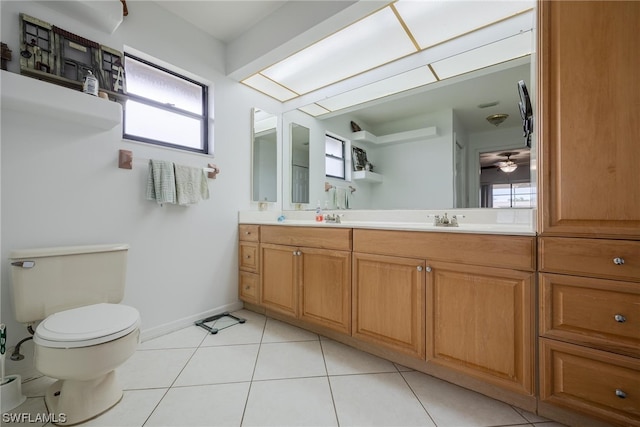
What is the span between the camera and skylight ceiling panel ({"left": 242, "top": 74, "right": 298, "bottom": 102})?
2656mm

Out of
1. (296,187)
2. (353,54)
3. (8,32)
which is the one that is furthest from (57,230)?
(353,54)

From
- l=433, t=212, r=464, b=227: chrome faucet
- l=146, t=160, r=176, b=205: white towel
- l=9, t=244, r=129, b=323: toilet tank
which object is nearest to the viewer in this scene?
l=9, t=244, r=129, b=323: toilet tank

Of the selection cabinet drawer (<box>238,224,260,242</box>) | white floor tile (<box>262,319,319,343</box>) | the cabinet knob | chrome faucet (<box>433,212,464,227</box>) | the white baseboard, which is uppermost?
chrome faucet (<box>433,212,464,227</box>)

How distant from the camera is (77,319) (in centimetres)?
128

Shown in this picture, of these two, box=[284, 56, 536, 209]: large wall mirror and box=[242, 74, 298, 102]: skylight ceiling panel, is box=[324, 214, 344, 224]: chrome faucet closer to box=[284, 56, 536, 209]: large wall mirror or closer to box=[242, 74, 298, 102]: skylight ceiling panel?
box=[284, 56, 536, 209]: large wall mirror

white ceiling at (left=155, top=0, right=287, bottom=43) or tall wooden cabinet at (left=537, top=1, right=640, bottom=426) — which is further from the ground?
white ceiling at (left=155, top=0, right=287, bottom=43)

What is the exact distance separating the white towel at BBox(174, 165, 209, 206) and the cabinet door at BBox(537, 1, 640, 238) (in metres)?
2.24

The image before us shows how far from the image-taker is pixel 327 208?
267 cm

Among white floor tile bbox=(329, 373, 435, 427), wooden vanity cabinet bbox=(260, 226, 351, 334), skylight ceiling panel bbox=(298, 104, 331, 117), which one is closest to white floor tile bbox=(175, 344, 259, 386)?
wooden vanity cabinet bbox=(260, 226, 351, 334)

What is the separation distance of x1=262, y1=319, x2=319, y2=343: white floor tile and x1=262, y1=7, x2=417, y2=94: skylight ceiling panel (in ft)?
7.59

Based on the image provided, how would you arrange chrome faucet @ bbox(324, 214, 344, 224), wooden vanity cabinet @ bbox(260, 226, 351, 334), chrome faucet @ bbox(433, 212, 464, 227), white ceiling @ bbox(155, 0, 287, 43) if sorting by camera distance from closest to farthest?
chrome faucet @ bbox(433, 212, 464, 227)
wooden vanity cabinet @ bbox(260, 226, 351, 334)
white ceiling @ bbox(155, 0, 287, 43)
chrome faucet @ bbox(324, 214, 344, 224)

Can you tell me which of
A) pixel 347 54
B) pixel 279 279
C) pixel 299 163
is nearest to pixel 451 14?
pixel 347 54

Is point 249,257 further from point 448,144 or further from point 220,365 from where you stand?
point 448,144

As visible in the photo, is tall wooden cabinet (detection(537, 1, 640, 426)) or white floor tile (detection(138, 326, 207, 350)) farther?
white floor tile (detection(138, 326, 207, 350))
